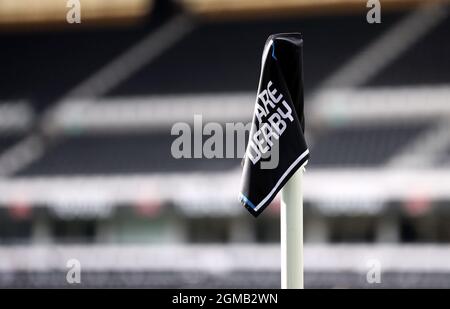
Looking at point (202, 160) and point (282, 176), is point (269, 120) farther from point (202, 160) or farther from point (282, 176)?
point (202, 160)

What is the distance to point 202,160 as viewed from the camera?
8.46 m

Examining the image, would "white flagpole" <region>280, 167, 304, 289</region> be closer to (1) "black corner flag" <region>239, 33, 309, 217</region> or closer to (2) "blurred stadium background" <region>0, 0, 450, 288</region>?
(1) "black corner flag" <region>239, 33, 309, 217</region>

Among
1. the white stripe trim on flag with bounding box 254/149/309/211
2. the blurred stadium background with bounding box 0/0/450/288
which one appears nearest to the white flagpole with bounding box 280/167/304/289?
the white stripe trim on flag with bounding box 254/149/309/211

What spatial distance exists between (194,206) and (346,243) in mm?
1720

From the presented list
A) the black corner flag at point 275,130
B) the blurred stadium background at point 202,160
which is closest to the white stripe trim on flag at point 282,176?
the black corner flag at point 275,130

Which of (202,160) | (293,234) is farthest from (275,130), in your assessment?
(202,160)

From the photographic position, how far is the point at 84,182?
8.75 m

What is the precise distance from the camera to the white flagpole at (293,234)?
4.68 feet

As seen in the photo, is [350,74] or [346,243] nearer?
[346,243]

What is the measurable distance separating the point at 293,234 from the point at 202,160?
705 centimetres

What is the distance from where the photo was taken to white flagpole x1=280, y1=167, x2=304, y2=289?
1.43 m

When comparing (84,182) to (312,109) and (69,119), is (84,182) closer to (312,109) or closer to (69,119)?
(69,119)

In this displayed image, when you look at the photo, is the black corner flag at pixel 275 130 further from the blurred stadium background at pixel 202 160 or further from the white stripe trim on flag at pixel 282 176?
the blurred stadium background at pixel 202 160
